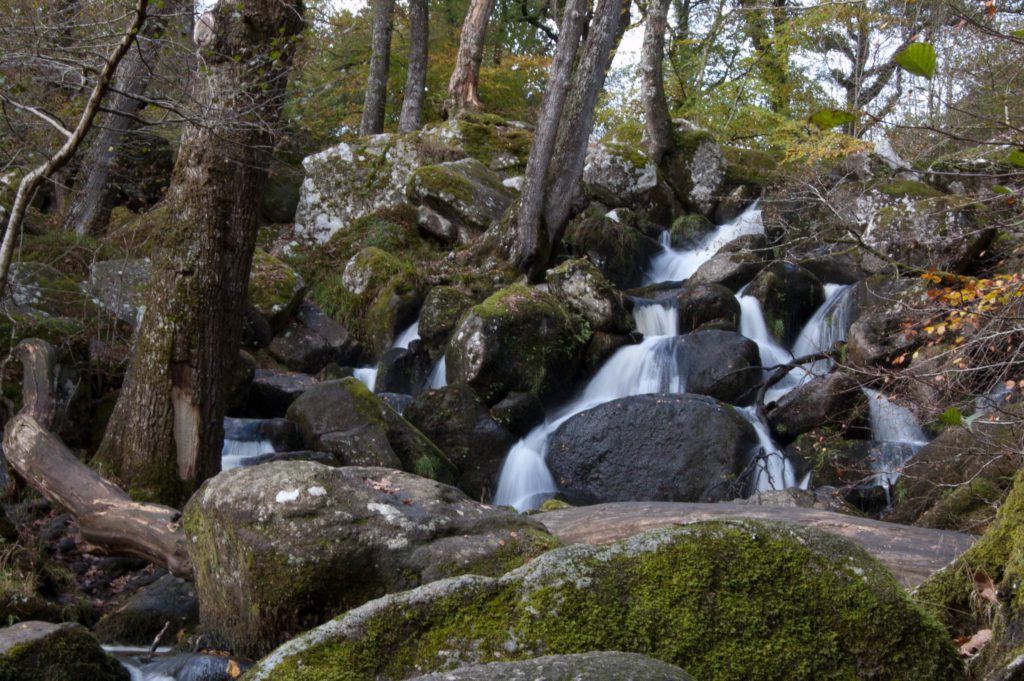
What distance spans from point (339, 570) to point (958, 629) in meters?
3.08

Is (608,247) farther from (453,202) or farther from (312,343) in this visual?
(312,343)

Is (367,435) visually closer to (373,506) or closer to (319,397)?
(319,397)

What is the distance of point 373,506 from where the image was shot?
508 cm

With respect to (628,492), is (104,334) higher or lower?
higher

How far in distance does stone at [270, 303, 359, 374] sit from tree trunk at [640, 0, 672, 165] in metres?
7.43

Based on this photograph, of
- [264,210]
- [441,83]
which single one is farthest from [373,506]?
[441,83]

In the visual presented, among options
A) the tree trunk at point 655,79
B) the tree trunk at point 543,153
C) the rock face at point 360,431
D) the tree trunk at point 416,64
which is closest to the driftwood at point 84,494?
the rock face at point 360,431

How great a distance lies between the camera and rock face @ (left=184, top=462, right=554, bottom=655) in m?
4.74

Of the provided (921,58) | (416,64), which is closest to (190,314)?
(921,58)

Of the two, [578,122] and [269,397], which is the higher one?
[578,122]

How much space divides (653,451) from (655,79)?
9.79m

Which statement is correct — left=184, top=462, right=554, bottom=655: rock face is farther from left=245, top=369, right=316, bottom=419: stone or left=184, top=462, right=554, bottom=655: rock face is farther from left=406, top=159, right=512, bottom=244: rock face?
left=406, top=159, right=512, bottom=244: rock face

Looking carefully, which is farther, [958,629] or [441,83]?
[441,83]

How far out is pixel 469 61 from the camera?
2033cm
